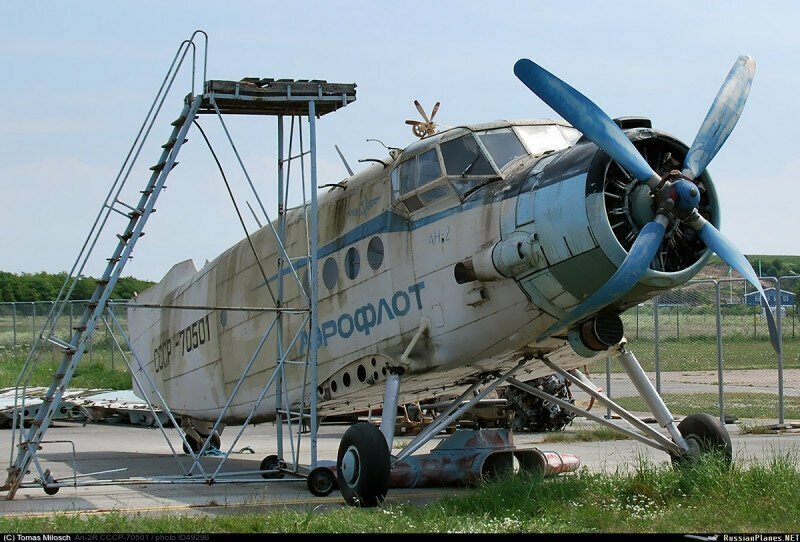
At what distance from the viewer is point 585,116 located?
10.6 meters

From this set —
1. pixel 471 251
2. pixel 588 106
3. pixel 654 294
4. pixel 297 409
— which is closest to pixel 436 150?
pixel 471 251

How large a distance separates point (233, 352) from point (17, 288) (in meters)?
58.8

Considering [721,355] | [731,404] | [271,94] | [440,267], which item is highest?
[271,94]

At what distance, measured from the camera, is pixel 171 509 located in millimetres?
11680

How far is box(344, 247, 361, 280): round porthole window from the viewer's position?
13.3 metres

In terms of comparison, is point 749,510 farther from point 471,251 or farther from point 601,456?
point 601,456

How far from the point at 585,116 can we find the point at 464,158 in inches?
70.2

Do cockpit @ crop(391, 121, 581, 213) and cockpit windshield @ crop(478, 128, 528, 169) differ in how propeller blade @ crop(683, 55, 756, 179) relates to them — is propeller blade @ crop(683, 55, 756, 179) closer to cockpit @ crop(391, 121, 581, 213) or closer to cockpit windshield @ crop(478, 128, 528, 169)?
cockpit @ crop(391, 121, 581, 213)

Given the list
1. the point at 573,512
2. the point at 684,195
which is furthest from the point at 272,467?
the point at 684,195

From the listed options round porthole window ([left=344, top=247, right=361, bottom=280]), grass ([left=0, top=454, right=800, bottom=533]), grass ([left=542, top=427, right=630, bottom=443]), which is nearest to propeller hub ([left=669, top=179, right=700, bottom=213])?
grass ([left=0, top=454, right=800, bottom=533])

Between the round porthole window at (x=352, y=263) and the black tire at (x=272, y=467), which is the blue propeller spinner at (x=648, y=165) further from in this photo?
the black tire at (x=272, y=467)

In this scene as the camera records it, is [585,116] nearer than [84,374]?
Yes

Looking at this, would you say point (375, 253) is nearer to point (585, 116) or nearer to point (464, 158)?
point (464, 158)

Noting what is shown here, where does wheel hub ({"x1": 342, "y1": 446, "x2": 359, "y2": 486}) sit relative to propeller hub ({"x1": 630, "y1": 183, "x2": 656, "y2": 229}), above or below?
below
